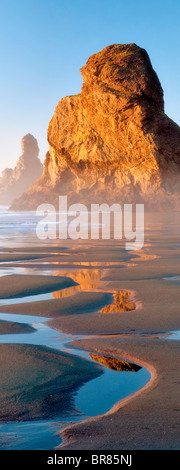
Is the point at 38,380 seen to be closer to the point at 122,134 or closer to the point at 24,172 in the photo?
the point at 122,134

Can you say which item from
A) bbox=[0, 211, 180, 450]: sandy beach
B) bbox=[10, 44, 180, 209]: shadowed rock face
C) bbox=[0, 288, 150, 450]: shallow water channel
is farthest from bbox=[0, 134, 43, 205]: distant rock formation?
bbox=[0, 288, 150, 450]: shallow water channel

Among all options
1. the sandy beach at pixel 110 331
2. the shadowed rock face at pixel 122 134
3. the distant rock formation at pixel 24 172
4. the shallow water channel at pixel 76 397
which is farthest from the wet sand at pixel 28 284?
the distant rock formation at pixel 24 172

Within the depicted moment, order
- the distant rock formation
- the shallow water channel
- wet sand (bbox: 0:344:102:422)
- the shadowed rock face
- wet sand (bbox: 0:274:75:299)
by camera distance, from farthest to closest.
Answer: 1. the distant rock formation
2. the shadowed rock face
3. wet sand (bbox: 0:274:75:299)
4. wet sand (bbox: 0:344:102:422)
5. the shallow water channel

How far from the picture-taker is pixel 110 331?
12.4ft

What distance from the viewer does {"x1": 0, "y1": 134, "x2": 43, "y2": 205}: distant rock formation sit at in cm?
17575

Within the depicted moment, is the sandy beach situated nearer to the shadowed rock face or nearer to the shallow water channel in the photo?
the shallow water channel

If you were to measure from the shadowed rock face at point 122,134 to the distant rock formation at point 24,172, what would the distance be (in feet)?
404

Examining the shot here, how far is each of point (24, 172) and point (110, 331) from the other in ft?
600

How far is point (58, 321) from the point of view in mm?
4117

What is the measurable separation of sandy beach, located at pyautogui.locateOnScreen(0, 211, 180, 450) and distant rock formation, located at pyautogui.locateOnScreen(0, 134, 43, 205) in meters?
170

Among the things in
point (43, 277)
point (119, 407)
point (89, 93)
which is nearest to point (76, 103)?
point (89, 93)

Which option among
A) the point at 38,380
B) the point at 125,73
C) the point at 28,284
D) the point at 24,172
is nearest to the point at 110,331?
the point at 38,380

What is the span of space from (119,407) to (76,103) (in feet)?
180
